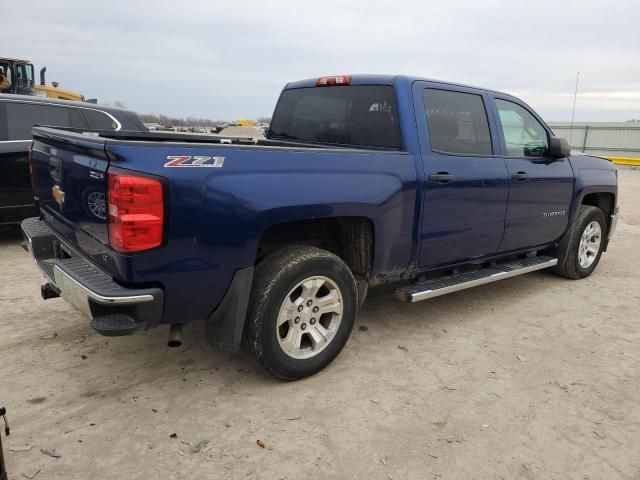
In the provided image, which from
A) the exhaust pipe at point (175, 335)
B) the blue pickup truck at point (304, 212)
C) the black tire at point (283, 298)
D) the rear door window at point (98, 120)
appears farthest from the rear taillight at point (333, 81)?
the rear door window at point (98, 120)

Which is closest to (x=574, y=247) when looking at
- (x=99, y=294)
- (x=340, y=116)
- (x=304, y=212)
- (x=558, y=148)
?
(x=558, y=148)

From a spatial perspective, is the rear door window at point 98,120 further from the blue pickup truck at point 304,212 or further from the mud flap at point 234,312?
the mud flap at point 234,312

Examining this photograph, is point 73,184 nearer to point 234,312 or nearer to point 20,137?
point 234,312

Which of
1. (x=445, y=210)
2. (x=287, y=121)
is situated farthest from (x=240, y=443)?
(x=287, y=121)

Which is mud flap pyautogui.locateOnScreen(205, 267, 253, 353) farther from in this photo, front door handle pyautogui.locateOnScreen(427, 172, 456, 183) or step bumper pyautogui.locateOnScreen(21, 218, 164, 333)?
front door handle pyautogui.locateOnScreen(427, 172, 456, 183)

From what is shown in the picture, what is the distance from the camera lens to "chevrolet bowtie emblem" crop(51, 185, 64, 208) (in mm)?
3084

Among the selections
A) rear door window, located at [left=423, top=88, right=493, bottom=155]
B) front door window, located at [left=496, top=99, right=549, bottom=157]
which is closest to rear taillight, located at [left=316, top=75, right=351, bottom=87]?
rear door window, located at [left=423, top=88, right=493, bottom=155]

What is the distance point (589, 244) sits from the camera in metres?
5.79

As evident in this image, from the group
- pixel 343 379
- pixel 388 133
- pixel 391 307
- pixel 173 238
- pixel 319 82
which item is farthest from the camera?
pixel 391 307

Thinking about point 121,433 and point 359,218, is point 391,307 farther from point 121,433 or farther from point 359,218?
point 121,433

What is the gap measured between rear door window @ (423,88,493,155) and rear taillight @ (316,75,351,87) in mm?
649

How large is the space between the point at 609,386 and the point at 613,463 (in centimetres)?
88

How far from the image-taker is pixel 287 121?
471 centimetres

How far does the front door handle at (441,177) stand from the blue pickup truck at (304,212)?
0.01 meters
